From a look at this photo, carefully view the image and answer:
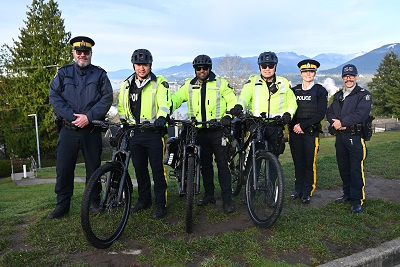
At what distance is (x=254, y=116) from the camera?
4.77m

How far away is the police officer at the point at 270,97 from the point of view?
510 cm

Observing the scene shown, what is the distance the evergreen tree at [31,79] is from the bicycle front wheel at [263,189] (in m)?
32.8

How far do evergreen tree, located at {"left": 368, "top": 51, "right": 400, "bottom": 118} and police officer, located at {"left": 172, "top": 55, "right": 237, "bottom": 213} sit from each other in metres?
53.9

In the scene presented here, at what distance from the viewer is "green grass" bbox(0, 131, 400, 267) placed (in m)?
3.50

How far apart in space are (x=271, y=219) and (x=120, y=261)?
1.87 metres

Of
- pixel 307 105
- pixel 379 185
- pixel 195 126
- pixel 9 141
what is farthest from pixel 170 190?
pixel 9 141

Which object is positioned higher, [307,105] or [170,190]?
[307,105]

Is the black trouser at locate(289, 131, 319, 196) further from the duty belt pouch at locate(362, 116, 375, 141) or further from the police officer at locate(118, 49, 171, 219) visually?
the police officer at locate(118, 49, 171, 219)

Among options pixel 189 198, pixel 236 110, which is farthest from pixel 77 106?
pixel 236 110

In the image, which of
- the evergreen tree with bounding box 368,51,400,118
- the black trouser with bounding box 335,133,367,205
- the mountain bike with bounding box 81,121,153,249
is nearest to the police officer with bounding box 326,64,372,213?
the black trouser with bounding box 335,133,367,205

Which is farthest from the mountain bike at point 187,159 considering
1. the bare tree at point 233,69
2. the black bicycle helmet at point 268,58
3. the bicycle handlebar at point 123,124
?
the bare tree at point 233,69

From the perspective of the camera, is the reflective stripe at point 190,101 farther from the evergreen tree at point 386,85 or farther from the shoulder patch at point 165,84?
the evergreen tree at point 386,85

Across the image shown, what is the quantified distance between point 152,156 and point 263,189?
1567 millimetres

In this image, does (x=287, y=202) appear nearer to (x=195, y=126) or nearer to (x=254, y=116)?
(x=254, y=116)
